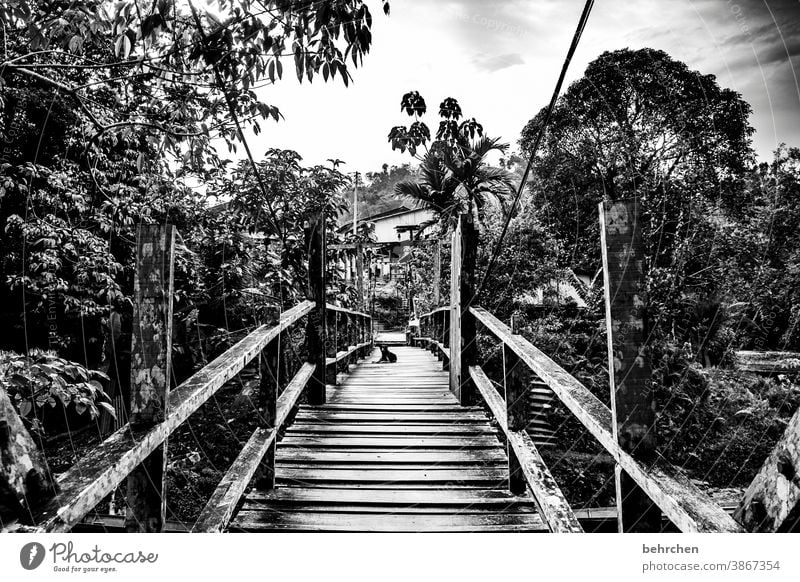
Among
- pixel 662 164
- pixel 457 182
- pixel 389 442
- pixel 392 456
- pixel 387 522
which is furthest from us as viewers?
pixel 457 182

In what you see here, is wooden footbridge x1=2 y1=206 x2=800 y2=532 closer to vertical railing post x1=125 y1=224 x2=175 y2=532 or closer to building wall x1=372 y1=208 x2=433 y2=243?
vertical railing post x1=125 y1=224 x2=175 y2=532

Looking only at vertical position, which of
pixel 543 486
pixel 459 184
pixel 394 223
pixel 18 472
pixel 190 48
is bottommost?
pixel 543 486

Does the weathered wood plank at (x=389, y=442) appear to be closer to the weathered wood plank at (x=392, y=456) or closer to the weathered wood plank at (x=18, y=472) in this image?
the weathered wood plank at (x=392, y=456)

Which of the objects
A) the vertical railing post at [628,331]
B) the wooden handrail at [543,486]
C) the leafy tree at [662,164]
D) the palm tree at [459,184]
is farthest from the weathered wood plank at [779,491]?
the palm tree at [459,184]

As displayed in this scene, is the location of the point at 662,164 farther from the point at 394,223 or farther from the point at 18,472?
the point at 394,223

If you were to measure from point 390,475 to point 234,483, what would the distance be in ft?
2.61

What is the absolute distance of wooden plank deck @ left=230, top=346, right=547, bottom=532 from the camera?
1811 mm

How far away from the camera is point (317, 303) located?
3.31 m

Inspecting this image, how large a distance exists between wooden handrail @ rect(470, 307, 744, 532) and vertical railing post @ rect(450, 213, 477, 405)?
169 cm

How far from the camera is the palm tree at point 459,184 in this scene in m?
9.39

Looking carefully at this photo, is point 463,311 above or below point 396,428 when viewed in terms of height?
above

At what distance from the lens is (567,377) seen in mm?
1480

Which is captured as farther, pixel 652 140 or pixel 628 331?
pixel 652 140

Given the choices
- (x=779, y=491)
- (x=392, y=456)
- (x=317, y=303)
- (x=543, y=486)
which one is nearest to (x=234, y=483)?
(x=392, y=456)
